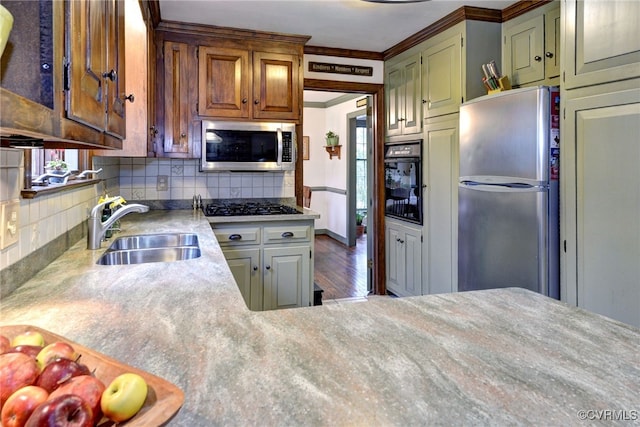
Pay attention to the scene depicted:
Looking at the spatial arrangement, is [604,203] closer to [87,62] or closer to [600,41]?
[600,41]

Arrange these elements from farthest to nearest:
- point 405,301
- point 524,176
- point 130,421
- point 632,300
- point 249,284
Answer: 1. point 249,284
2. point 524,176
3. point 632,300
4. point 405,301
5. point 130,421

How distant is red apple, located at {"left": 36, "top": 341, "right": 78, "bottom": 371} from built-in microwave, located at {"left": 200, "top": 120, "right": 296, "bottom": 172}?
2610mm

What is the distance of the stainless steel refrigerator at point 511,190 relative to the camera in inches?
86.8

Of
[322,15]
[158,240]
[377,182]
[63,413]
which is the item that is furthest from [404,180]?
[63,413]

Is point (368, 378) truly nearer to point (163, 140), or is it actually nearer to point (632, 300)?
point (632, 300)

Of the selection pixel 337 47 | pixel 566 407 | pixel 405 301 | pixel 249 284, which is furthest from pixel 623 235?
pixel 337 47

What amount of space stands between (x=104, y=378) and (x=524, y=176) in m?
2.27

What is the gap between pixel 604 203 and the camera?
73.4 inches

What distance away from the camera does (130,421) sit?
1.63ft

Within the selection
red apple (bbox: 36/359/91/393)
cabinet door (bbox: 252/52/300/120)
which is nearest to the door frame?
cabinet door (bbox: 252/52/300/120)

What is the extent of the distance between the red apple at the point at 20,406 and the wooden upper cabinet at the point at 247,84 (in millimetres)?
2891

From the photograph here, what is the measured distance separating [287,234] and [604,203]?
1.96 m

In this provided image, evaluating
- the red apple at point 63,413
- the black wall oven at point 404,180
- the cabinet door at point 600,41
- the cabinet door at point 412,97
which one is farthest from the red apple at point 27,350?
the cabinet door at point 412,97

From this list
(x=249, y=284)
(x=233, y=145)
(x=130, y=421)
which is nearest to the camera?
(x=130, y=421)
